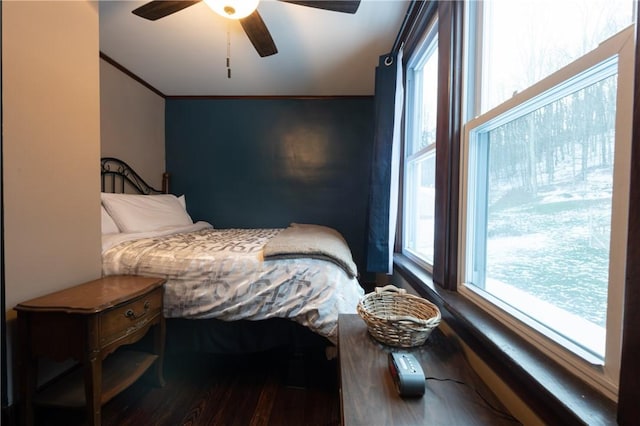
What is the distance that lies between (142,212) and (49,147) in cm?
100

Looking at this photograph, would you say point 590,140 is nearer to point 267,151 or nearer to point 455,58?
point 455,58

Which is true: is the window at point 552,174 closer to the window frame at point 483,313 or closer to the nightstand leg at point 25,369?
the window frame at point 483,313

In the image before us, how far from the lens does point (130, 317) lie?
47.4 inches

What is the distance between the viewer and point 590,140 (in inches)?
24.4

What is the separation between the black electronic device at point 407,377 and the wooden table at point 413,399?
0.02 m

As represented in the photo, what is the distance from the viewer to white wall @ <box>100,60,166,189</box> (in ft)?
7.63

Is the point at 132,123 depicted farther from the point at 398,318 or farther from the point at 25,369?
the point at 398,318

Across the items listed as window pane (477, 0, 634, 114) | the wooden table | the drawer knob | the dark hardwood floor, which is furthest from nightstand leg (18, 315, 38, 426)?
window pane (477, 0, 634, 114)

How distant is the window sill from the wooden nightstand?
4.55 ft

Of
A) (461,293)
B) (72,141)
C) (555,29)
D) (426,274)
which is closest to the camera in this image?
(555,29)

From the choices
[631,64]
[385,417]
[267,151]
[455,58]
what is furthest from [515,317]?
[267,151]

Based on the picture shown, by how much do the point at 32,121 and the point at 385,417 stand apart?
1782 millimetres

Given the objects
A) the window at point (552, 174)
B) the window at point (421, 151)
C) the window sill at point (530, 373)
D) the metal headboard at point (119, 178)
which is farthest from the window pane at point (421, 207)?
the metal headboard at point (119, 178)

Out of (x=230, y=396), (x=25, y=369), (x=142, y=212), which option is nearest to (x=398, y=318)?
(x=230, y=396)
